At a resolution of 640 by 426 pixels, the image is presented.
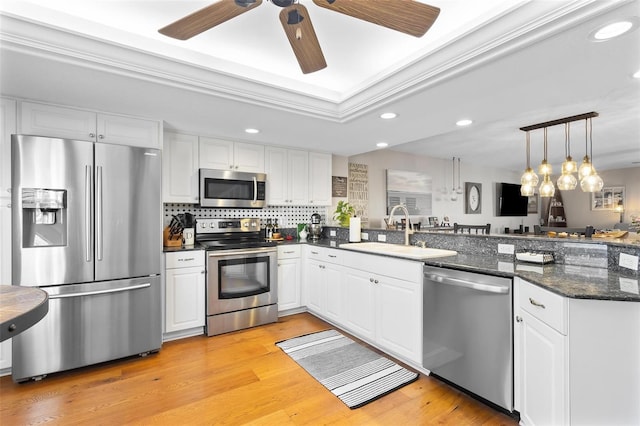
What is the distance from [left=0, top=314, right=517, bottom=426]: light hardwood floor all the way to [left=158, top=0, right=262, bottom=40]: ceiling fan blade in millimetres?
2196

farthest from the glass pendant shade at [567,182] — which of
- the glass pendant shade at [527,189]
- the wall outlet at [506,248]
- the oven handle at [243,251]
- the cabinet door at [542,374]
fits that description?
the oven handle at [243,251]

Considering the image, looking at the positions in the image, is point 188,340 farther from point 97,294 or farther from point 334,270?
point 334,270

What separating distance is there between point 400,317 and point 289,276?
5.24 feet

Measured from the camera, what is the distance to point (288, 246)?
12.1 feet

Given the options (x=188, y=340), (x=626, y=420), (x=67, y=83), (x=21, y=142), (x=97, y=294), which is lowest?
(x=188, y=340)

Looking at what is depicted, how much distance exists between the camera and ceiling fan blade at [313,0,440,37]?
126 cm

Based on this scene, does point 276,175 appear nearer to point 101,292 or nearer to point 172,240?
point 172,240

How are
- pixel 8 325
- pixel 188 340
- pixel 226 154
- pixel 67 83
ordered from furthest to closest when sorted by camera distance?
pixel 226 154 < pixel 188 340 < pixel 67 83 < pixel 8 325

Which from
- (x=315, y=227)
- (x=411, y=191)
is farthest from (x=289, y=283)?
(x=411, y=191)

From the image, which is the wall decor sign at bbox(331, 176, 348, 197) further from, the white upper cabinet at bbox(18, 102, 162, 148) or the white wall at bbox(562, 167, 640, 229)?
the white wall at bbox(562, 167, 640, 229)

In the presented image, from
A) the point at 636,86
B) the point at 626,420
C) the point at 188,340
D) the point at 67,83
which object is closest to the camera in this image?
the point at 626,420

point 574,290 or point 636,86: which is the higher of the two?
point 636,86

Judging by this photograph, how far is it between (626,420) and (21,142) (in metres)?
3.91

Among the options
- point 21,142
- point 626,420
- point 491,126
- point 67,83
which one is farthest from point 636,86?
point 21,142
